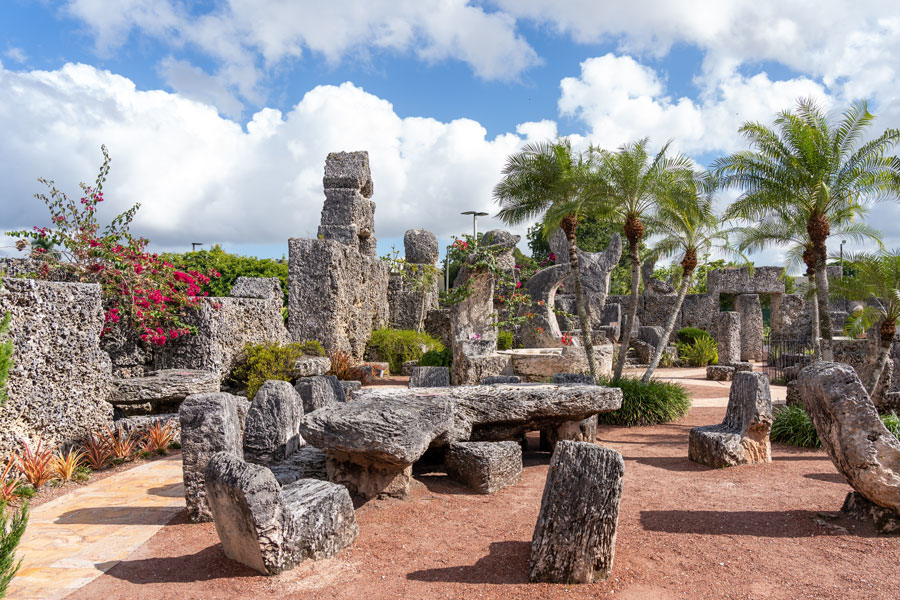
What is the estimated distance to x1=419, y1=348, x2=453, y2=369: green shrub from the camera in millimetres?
13266

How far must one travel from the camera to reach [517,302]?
14367 mm

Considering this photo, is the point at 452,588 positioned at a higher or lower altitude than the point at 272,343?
lower

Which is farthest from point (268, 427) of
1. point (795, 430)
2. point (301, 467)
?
point (795, 430)

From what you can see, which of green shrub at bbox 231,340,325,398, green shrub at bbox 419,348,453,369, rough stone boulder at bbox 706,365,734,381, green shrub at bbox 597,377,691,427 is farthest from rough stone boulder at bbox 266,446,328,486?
rough stone boulder at bbox 706,365,734,381

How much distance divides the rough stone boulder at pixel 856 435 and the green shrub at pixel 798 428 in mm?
3275

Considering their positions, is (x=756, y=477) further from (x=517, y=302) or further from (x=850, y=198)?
(x=517, y=302)

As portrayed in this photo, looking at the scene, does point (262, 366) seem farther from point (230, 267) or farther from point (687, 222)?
point (230, 267)

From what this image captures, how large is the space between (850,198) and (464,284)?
6.90 m

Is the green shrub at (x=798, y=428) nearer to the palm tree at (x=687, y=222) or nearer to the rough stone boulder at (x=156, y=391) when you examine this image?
the palm tree at (x=687, y=222)

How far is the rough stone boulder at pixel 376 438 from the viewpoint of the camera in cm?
495

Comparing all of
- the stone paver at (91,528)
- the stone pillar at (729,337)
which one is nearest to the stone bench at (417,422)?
the stone paver at (91,528)

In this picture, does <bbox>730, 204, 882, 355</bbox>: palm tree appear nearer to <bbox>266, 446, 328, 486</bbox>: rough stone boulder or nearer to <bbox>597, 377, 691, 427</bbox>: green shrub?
<bbox>597, 377, 691, 427</bbox>: green shrub

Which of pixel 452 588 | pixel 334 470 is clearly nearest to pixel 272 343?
pixel 334 470

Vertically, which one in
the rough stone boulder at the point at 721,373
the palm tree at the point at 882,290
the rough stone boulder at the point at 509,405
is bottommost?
the rough stone boulder at the point at 721,373
